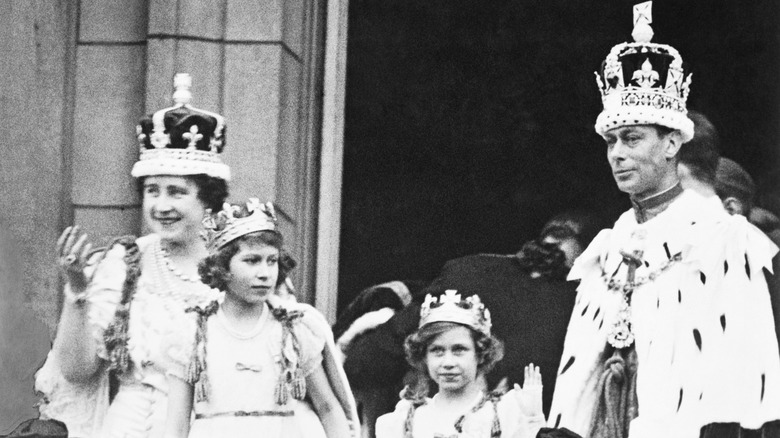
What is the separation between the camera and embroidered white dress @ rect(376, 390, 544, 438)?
13.4 meters

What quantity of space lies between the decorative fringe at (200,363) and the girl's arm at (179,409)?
0.16 feet

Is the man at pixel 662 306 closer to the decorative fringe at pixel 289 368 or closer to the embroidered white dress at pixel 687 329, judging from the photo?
the embroidered white dress at pixel 687 329

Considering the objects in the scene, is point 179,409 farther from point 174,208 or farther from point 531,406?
point 531,406

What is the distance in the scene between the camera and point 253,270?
500 inches

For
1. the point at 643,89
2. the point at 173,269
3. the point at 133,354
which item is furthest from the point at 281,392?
the point at 643,89

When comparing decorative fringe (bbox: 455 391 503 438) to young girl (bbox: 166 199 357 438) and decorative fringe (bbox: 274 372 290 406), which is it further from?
decorative fringe (bbox: 274 372 290 406)

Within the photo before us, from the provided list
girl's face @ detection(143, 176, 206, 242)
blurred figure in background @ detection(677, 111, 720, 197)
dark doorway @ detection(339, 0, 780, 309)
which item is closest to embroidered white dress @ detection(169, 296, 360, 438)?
girl's face @ detection(143, 176, 206, 242)

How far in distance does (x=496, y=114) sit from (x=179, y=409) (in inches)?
124

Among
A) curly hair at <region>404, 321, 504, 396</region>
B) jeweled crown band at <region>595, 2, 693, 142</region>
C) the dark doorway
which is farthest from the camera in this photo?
the dark doorway

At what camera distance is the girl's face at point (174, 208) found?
1352 cm

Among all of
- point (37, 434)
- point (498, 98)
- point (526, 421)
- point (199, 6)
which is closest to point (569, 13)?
point (498, 98)

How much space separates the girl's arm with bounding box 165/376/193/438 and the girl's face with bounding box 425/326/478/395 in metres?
1.29

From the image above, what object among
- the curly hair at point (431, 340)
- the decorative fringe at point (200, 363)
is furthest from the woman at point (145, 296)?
the curly hair at point (431, 340)

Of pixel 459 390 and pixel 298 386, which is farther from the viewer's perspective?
pixel 459 390
